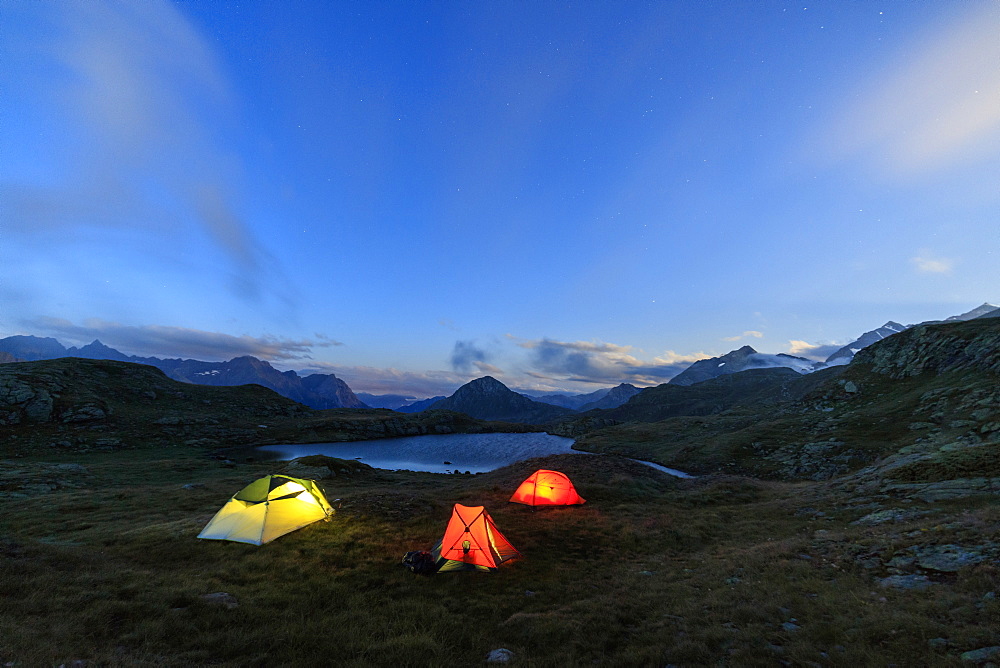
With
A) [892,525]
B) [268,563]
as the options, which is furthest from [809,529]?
[268,563]

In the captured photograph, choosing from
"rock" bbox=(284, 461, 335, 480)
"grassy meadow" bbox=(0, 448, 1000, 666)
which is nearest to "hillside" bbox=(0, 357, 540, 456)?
"rock" bbox=(284, 461, 335, 480)

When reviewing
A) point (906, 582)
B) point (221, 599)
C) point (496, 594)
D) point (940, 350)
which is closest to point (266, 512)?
point (221, 599)

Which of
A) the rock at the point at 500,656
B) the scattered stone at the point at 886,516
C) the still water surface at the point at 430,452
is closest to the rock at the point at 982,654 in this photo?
the rock at the point at 500,656

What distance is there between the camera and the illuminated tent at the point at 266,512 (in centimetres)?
1733

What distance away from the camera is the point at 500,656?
30.9 ft

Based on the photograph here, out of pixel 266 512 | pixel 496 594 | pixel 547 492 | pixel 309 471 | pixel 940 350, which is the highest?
pixel 940 350

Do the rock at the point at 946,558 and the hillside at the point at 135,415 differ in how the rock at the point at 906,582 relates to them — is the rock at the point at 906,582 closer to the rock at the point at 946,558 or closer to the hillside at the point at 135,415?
the rock at the point at 946,558

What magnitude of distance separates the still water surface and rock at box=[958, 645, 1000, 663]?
→ 6859 centimetres

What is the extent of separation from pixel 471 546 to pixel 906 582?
49.6 feet

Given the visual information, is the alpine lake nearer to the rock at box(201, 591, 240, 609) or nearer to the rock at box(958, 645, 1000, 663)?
the rock at box(201, 591, 240, 609)

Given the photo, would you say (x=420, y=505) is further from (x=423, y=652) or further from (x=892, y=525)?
(x=892, y=525)

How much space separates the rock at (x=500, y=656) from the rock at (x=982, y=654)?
949cm

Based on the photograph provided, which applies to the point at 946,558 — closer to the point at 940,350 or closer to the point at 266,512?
the point at 266,512

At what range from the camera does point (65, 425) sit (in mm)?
63531
